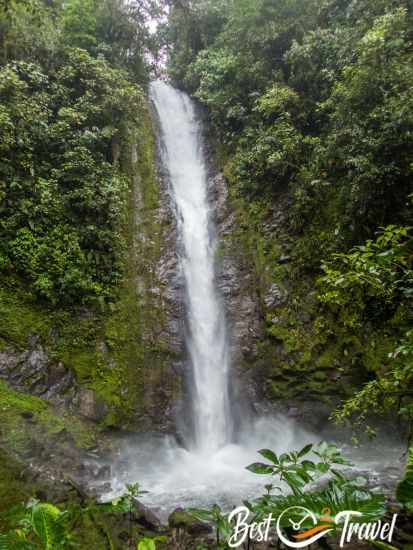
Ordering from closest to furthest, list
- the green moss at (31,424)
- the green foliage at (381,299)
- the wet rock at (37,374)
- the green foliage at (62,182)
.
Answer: the green foliage at (381,299) → the green moss at (31,424) → the wet rock at (37,374) → the green foliage at (62,182)

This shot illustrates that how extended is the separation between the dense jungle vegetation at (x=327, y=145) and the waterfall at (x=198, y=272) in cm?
103

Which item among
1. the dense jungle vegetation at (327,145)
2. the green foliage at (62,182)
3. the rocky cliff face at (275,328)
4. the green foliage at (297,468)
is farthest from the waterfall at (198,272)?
the green foliage at (297,468)

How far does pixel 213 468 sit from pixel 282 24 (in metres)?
11.6

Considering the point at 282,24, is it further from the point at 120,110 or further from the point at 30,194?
the point at 30,194

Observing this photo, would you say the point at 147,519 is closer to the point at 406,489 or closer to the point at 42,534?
the point at 42,534

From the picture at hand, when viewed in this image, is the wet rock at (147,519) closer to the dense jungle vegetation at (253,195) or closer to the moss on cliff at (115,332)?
the dense jungle vegetation at (253,195)

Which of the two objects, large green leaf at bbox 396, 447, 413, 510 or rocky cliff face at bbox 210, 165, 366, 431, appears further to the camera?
rocky cliff face at bbox 210, 165, 366, 431

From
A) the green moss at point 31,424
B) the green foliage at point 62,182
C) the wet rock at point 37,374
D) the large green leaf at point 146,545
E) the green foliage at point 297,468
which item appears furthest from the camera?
the green foliage at point 62,182

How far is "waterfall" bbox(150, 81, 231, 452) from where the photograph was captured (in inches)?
304

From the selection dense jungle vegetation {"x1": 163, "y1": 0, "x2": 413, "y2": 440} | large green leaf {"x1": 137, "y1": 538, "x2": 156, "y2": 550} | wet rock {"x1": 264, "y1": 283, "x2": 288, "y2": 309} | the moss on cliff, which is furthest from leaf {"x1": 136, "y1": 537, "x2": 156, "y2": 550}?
wet rock {"x1": 264, "y1": 283, "x2": 288, "y2": 309}

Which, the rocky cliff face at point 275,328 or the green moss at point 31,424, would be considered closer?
the green moss at point 31,424

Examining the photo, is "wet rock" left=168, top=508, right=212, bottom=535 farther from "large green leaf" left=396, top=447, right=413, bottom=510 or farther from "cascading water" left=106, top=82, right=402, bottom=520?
"large green leaf" left=396, top=447, right=413, bottom=510

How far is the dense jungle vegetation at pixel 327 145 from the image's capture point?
22.2 ft

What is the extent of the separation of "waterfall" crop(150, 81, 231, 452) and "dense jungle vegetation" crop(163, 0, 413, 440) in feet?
3.37
